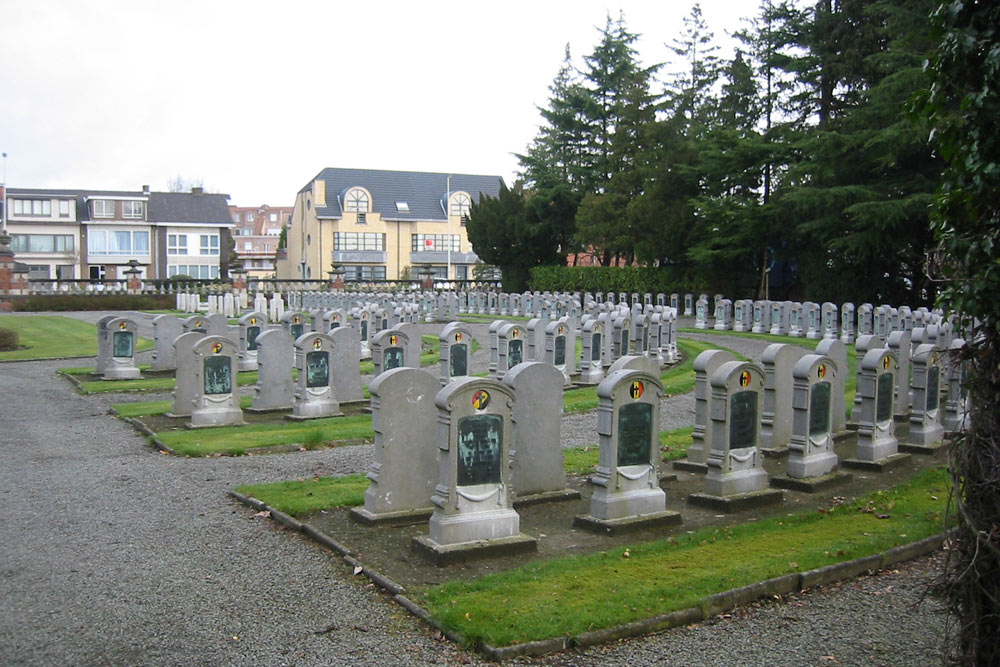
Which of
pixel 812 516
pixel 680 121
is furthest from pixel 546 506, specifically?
pixel 680 121

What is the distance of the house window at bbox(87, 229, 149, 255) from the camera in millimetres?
76875

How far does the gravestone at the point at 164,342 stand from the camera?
22.6 m

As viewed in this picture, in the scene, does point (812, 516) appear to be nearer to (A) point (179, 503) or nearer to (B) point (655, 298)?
(A) point (179, 503)

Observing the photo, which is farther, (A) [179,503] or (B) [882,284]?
(B) [882,284]

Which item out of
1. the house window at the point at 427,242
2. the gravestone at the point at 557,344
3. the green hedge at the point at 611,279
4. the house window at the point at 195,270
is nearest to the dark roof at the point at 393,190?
the house window at the point at 427,242

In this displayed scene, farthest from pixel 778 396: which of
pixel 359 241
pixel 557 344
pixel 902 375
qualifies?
pixel 359 241

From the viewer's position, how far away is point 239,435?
Answer: 14.0 metres

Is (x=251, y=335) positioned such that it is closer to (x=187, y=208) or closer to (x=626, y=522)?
(x=626, y=522)

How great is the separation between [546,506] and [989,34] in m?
6.33

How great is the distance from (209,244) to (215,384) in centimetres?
6972

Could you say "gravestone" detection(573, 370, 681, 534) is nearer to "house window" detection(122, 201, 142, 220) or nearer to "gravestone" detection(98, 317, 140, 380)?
"gravestone" detection(98, 317, 140, 380)

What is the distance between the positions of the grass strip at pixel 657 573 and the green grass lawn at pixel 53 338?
70.3ft

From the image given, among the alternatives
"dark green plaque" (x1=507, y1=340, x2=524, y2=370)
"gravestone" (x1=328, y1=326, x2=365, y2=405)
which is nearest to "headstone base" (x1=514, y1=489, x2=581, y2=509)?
"gravestone" (x1=328, y1=326, x2=365, y2=405)

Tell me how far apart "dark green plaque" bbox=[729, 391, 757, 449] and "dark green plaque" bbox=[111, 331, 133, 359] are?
16.2 meters
